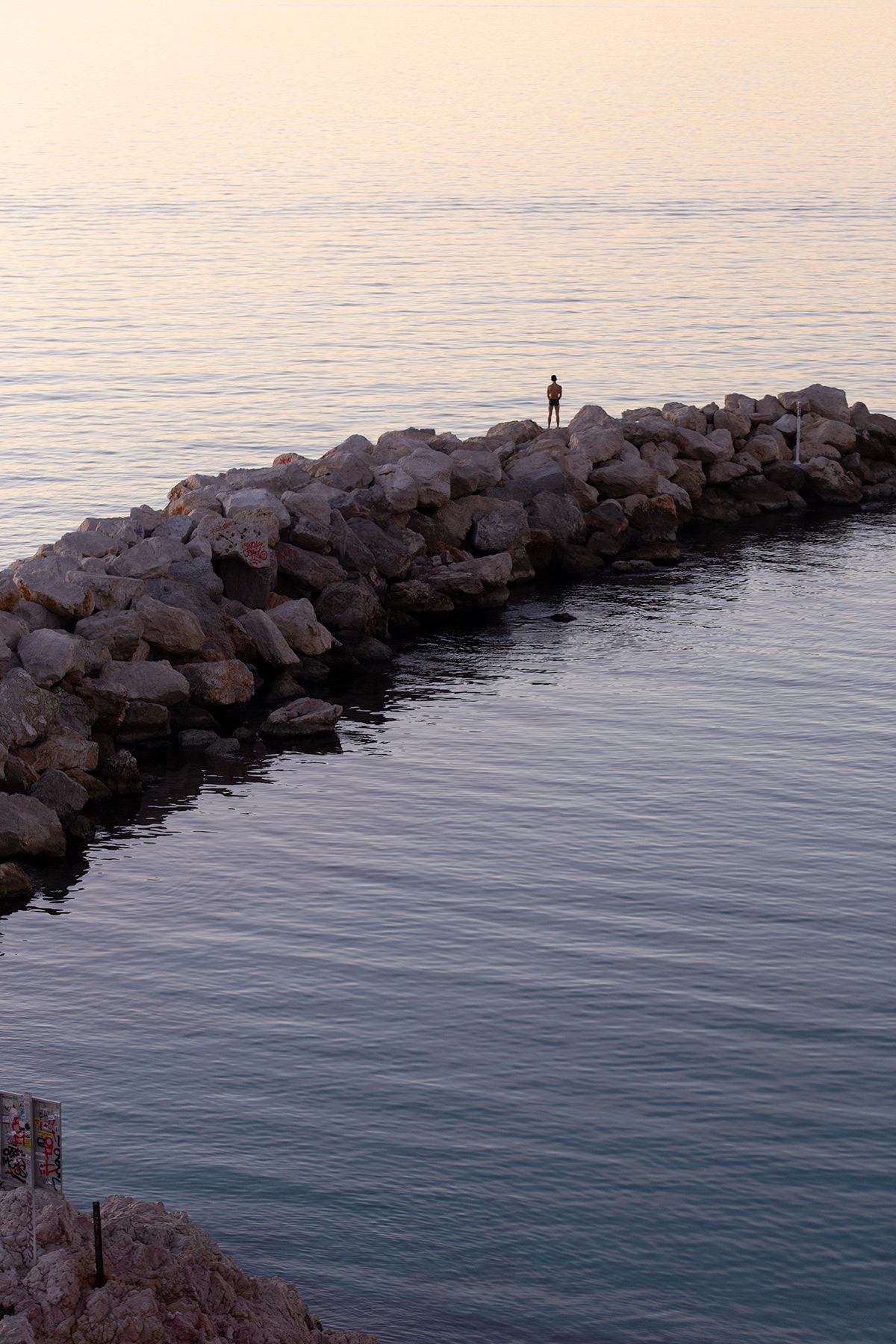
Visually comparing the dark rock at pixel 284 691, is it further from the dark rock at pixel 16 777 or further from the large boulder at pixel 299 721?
the dark rock at pixel 16 777

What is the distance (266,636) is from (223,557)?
9.90 feet

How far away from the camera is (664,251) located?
118375 millimetres

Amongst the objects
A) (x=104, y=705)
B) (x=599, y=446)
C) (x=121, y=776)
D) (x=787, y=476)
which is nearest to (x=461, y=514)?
(x=599, y=446)

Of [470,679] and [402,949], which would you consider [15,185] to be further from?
[402,949]

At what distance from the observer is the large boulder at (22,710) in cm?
3422

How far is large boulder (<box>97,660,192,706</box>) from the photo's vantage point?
38062 mm

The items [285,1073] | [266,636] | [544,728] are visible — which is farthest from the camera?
[266,636]

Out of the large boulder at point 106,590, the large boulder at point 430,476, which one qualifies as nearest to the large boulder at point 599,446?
the large boulder at point 430,476

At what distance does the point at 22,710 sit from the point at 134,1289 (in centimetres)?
1918

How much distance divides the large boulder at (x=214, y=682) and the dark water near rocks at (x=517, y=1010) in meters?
2.44

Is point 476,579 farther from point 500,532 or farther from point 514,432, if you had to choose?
point 514,432

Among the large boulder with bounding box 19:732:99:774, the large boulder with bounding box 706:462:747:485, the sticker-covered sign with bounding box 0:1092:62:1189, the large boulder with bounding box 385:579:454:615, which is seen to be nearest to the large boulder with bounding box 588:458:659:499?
the large boulder with bounding box 706:462:747:485

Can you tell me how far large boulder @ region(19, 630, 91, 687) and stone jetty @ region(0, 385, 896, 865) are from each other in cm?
5

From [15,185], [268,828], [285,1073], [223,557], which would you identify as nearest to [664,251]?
[15,185]
